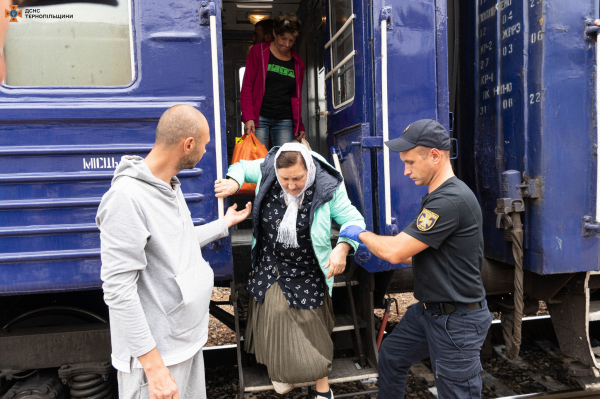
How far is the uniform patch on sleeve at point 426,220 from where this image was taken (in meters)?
2.11

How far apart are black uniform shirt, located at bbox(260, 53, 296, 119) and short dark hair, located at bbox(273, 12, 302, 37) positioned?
265mm

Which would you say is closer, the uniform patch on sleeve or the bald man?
the bald man

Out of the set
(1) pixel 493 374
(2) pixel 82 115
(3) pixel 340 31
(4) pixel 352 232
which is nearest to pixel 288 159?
(4) pixel 352 232

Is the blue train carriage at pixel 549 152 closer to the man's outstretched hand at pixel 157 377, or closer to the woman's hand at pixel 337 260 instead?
the woman's hand at pixel 337 260

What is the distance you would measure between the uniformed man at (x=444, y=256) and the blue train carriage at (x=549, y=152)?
32.0 inches

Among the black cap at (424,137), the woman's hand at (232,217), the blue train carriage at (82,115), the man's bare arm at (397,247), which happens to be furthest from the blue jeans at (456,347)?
the blue train carriage at (82,115)

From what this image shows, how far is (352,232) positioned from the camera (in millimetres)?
2393

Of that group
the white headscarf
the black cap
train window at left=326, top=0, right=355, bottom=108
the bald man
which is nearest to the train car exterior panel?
the black cap

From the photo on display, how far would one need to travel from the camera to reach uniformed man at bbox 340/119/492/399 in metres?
2.13

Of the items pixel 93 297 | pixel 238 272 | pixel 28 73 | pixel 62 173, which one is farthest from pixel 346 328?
pixel 28 73

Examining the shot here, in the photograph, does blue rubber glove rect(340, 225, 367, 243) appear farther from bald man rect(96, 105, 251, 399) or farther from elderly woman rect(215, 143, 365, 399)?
bald man rect(96, 105, 251, 399)

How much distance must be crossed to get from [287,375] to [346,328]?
0.53m

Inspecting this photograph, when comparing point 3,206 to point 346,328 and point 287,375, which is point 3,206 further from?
point 346,328

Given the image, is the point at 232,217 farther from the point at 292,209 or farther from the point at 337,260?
the point at 337,260
